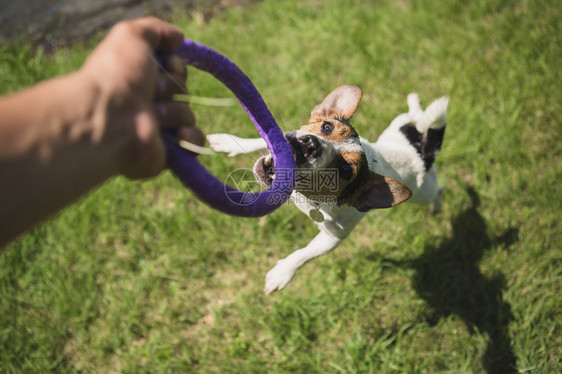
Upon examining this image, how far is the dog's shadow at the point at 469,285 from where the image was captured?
312 centimetres

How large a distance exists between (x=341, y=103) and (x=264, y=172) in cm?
79

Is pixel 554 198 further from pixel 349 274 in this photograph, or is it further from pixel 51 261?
pixel 51 261

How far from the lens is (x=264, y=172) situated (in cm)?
241

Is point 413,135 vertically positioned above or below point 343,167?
below

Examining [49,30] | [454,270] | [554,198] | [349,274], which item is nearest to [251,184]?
[349,274]

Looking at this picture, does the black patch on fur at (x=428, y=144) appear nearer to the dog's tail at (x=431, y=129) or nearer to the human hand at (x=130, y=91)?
the dog's tail at (x=431, y=129)

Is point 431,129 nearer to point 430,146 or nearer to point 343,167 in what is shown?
point 430,146

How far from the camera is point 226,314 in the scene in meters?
3.39

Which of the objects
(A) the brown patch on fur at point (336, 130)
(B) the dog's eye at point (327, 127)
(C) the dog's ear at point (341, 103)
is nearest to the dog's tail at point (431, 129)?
(C) the dog's ear at point (341, 103)

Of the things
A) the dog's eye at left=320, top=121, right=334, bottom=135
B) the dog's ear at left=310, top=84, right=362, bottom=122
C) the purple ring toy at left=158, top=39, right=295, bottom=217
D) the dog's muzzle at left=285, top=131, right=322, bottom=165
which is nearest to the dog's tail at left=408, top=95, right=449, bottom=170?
the dog's ear at left=310, top=84, right=362, bottom=122

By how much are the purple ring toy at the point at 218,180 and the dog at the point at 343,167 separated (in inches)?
4.2

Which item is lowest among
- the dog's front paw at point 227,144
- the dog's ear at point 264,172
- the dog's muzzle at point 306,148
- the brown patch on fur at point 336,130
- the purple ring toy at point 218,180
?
the dog's front paw at point 227,144

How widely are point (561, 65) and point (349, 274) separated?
3111 millimetres

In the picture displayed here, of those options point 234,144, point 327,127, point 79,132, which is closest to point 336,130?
point 327,127
